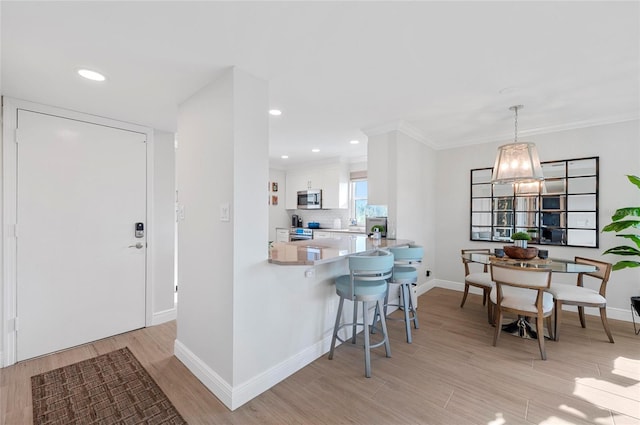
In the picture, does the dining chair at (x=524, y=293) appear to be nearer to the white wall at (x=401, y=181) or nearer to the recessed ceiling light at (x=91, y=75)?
the white wall at (x=401, y=181)

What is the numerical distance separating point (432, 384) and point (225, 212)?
2.06 meters

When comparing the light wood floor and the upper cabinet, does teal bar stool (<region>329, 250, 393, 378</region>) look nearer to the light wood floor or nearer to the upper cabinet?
the light wood floor

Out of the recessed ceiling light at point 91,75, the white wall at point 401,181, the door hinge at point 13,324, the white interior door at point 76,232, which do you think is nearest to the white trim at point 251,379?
the white interior door at point 76,232

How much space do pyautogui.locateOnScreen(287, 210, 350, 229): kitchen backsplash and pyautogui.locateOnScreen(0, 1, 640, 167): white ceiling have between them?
3.24 metres

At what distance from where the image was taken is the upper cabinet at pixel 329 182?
5.73 metres

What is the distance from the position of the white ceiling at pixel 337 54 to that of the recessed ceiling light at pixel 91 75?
54 mm

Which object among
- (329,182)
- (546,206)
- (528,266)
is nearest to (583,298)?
(528,266)

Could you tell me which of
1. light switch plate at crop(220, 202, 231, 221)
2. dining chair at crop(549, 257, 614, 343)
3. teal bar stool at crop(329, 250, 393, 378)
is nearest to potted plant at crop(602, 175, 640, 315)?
dining chair at crop(549, 257, 614, 343)

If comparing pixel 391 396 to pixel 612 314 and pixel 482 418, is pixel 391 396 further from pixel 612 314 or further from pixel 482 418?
pixel 612 314

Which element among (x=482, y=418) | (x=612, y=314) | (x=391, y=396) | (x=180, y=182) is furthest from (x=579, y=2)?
(x=612, y=314)

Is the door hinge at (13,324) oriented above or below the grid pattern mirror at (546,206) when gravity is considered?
below

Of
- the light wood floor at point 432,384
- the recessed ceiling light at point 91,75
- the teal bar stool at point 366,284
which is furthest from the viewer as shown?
the teal bar stool at point 366,284

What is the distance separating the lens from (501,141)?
4078mm

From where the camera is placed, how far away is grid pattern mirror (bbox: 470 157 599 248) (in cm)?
348
